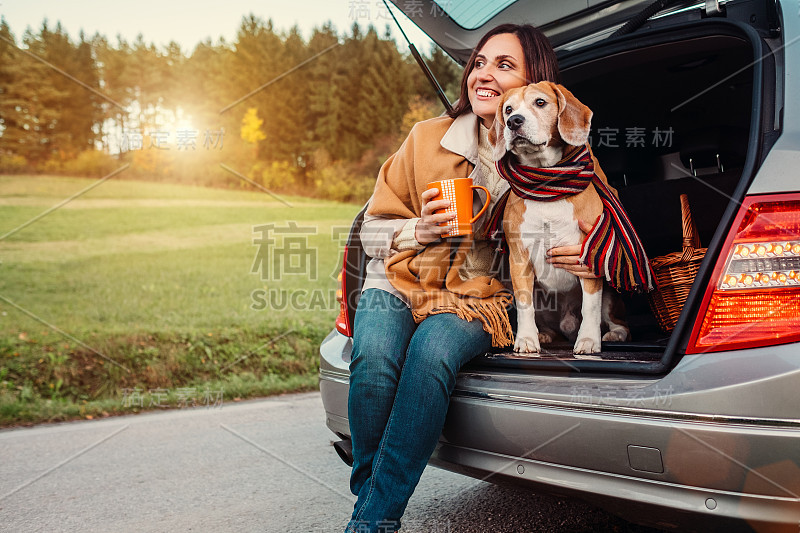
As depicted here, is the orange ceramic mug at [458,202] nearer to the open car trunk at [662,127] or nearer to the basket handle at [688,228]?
the open car trunk at [662,127]

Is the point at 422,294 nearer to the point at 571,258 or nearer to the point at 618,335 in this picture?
the point at 571,258

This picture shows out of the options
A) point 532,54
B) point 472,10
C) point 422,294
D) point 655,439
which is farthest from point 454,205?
point 472,10

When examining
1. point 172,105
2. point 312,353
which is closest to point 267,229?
point 172,105

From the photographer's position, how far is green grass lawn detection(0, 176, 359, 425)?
16.5ft

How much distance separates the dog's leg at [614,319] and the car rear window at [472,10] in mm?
1259

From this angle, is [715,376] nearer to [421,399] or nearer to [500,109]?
[421,399]

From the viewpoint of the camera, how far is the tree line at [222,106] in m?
13.4

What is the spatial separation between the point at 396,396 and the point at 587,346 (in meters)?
0.72

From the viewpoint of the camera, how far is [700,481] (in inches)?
52.4

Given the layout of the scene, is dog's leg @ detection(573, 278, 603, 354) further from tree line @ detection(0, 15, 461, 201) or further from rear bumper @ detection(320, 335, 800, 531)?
tree line @ detection(0, 15, 461, 201)

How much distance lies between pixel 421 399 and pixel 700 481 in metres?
0.75

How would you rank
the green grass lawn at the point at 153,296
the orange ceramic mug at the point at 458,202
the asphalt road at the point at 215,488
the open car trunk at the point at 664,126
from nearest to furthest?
the orange ceramic mug at the point at 458,202
the asphalt road at the point at 215,488
the open car trunk at the point at 664,126
the green grass lawn at the point at 153,296

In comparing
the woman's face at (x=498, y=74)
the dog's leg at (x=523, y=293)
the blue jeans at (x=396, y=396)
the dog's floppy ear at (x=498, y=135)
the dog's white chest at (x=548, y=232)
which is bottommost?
the blue jeans at (x=396, y=396)

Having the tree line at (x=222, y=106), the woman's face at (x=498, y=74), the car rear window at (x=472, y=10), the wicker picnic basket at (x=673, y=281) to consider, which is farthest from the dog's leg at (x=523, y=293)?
the tree line at (x=222, y=106)
